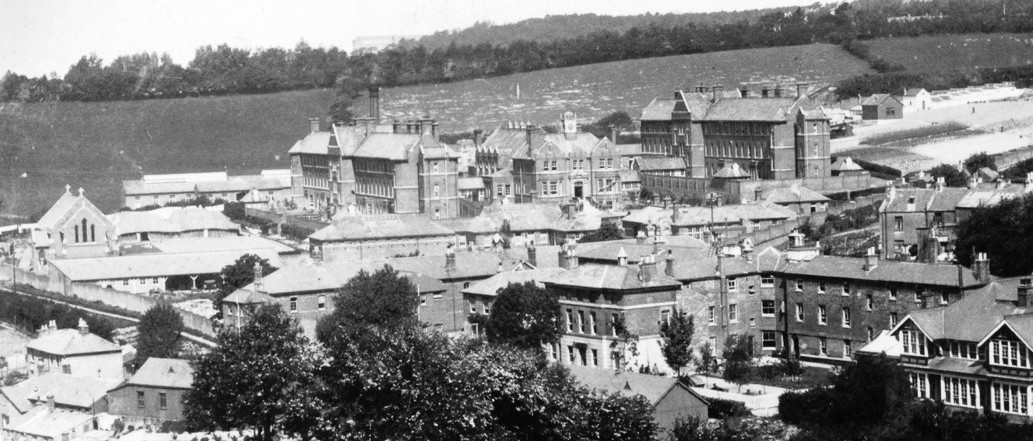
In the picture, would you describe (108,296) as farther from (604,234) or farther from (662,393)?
(662,393)

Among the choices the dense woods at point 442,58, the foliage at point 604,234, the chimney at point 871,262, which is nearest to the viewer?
the chimney at point 871,262

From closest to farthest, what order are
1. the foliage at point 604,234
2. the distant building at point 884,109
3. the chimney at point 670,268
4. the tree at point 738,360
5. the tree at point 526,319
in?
the tree at point 738,360
the tree at point 526,319
the chimney at point 670,268
the foliage at point 604,234
the distant building at point 884,109

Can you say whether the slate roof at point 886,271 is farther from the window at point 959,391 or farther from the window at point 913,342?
the window at point 959,391

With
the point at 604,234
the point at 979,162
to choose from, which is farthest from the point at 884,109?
the point at 604,234

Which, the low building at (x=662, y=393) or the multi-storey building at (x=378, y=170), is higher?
the multi-storey building at (x=378, y=170)

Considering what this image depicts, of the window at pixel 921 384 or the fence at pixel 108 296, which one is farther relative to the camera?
the fence at pixel 108 296

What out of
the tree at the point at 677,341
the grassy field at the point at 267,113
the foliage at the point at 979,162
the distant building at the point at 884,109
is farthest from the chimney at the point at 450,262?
the grassy field at the point at 267,113

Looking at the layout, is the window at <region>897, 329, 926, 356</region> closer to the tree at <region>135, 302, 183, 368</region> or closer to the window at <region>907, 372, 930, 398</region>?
the window at <region>907, 372, 930, 398</region>

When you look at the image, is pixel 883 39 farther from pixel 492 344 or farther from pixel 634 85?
pixel 492 344

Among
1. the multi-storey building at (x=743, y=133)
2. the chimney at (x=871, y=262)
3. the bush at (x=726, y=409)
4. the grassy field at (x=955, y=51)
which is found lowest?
the bush at (x=726, y=409)
